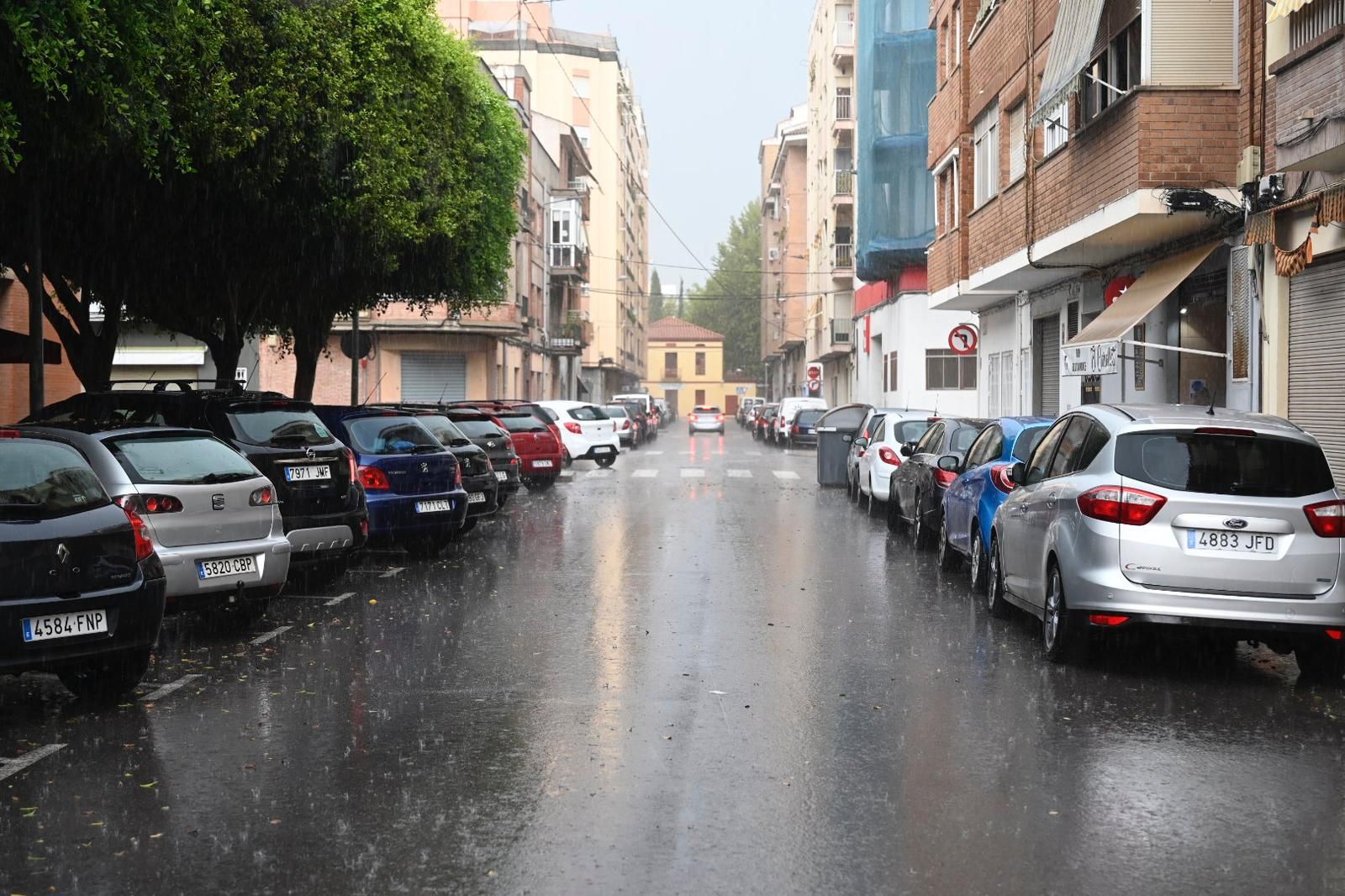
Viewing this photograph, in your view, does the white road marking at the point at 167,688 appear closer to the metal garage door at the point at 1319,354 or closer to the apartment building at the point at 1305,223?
the apartment building at the point at 1305,223

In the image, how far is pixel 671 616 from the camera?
36.7ft

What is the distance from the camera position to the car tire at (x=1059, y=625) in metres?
8.95

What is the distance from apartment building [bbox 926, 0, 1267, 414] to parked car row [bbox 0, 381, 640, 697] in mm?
8226

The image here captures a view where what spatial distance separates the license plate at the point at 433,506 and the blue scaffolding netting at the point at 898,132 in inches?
1264

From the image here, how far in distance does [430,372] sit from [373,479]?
122ft

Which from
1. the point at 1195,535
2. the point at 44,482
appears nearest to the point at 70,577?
the point at 44,482

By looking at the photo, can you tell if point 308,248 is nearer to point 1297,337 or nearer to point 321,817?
point 1297,337

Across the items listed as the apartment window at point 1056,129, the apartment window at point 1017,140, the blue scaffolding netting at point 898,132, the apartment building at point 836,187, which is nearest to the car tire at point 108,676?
the apartment window at point 1056,129

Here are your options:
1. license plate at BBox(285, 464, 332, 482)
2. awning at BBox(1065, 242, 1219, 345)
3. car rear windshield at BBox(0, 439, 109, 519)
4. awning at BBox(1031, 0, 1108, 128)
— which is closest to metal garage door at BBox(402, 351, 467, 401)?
awning at BBox(1031, 0, 1108, 128)

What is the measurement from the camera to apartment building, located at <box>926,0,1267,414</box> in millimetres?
16219

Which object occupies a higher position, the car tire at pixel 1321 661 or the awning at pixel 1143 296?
the awning at pixel 1143 296

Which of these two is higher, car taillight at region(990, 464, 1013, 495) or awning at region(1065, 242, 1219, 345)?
awning at region(1065, 242, 1219, 345)

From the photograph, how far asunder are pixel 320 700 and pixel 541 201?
56.6 m

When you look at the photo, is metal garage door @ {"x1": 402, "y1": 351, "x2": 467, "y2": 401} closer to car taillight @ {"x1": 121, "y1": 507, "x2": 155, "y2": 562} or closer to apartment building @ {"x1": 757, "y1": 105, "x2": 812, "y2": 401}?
apartment building @ {"x1": 757, "y1": 105, "x2": 812, "y2": 401}
